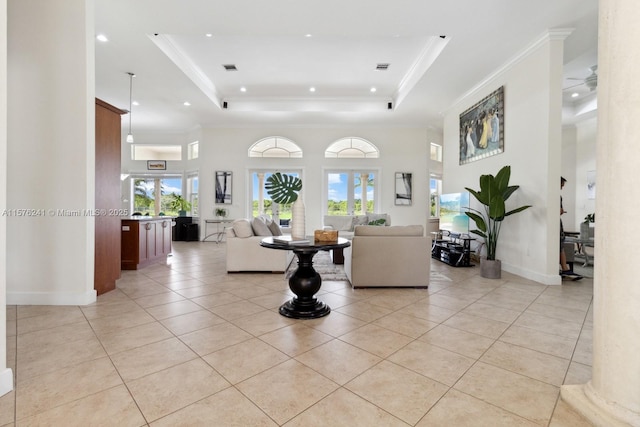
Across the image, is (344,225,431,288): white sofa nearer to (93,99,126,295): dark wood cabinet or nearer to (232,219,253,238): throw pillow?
(232,219,253,238): throw pillow

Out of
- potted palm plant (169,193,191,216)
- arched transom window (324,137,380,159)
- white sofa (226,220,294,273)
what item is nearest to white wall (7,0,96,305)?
white sofa (226,220,294,273)

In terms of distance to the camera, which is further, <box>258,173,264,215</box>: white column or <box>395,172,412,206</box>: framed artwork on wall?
<box>258,173,264,215</box>: white column

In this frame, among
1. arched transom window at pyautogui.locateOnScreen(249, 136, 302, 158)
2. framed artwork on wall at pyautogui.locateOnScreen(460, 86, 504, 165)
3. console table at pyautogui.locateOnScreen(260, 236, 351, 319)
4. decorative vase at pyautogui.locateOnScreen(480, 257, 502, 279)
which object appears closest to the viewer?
console table at pyautogui.locateOnScreen(260, 236, 351, 319)

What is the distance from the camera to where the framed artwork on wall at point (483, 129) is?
5273mm

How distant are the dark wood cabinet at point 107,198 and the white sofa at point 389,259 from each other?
3023 millimetres

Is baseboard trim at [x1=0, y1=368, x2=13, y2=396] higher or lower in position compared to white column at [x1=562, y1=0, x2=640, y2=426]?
lower

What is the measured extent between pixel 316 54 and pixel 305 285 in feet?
14.4

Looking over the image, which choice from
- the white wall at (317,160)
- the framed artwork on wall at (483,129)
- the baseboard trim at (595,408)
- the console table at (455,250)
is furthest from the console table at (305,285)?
the white wall at (317,160)

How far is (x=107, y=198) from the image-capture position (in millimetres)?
3754

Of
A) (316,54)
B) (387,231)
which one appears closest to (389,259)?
(387,231)

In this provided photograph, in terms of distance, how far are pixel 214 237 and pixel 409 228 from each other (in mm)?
7017

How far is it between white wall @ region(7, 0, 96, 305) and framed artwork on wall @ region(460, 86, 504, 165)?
5.93 meters

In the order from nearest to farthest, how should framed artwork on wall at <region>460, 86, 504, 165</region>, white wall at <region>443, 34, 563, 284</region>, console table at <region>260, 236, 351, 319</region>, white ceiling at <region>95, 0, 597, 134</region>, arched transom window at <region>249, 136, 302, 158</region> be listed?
console table at <region>260, 236, 351, 319</region>, white ceiling at <region>95, 0, 597, 134</region>, white wall at <region>443, 34, 563, 284</region>, framed artwork on wall at <region>460, 86, 504, 165</region>, arched transom window at <region>249, 136, 302, 158</region>

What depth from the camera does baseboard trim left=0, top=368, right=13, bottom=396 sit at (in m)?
1.66
